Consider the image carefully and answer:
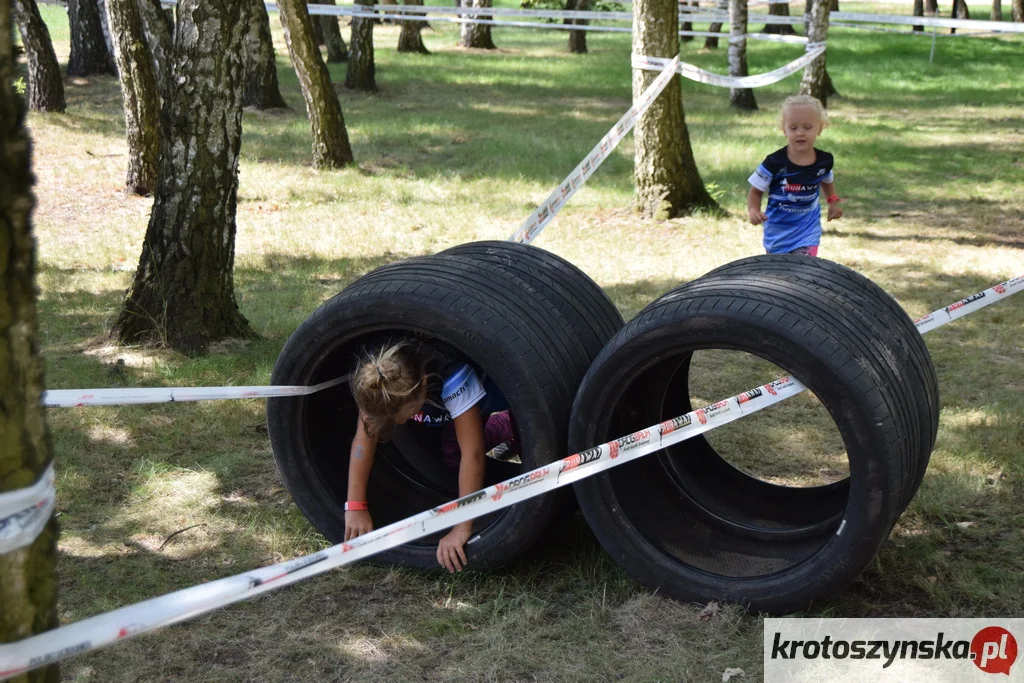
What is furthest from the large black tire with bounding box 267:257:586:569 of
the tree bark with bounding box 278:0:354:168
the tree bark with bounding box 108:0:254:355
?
the tree bark with bounding box 278:0:354:168

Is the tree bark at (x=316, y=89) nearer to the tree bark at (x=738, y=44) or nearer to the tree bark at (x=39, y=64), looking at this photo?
the tree bark at (x=39, y=64)

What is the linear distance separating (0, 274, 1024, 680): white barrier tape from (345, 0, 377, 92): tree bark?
15.5 metres

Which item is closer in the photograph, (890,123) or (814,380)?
(814,380)

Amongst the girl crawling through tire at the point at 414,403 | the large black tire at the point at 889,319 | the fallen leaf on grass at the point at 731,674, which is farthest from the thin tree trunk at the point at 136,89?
the fallen leaf on grass at the point at 731,674

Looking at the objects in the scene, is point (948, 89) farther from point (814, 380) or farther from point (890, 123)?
point (814, 380)

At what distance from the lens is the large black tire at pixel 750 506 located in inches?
129

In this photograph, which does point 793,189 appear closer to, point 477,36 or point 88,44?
point 88,44

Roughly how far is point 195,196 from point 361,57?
1237 cm

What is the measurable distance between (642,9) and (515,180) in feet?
9.35

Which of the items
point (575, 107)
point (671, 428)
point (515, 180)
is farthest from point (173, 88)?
point (575, 107)

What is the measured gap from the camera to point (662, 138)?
9477 mm

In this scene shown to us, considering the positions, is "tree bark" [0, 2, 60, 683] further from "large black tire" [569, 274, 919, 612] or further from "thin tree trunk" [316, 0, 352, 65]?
"thin tree trunk" [316, 0, 352, 65]

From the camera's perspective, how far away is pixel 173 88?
6.12 metres

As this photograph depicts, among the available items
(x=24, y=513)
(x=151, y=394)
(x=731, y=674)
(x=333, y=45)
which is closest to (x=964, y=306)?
(x=731, y=674)
